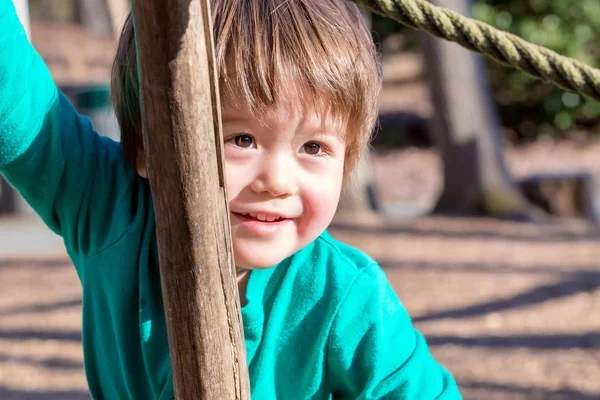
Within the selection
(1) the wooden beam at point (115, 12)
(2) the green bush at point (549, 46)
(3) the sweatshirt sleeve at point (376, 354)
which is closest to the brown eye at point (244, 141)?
(3) the sweatshirt sleeve at point (376, 354)

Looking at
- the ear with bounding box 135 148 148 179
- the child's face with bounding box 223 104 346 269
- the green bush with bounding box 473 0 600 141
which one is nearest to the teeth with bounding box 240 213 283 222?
the child's face with bounding box 223 104 346 269

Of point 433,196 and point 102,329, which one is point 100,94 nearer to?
point 433,196

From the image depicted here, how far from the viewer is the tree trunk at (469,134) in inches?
279

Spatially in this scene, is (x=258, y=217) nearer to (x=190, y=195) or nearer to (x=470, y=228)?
(x=190, y=195)

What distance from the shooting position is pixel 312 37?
1.45m

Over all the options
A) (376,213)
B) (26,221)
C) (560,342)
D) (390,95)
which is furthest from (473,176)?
(390,95)

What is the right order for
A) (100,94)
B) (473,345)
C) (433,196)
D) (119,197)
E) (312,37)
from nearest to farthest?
(312,37)
(119,197)
(473,345)
(100,94)
(433,196)

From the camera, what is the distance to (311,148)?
1455mm

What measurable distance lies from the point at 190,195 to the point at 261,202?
0.84 ft

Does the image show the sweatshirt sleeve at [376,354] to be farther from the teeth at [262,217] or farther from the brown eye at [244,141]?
the brown eye at [244,141]

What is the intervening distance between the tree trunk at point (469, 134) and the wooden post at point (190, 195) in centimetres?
608

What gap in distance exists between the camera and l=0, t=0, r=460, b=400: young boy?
1.39 meters

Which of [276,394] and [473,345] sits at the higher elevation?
[276,394]

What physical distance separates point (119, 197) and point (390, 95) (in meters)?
13.0
